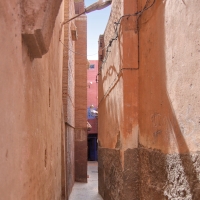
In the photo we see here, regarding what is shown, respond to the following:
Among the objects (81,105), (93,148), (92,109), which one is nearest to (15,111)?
(81,105)

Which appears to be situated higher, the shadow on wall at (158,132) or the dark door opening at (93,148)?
the shadow on wall at (158,132)

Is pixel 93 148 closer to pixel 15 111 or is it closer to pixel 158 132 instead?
pixel 158 132

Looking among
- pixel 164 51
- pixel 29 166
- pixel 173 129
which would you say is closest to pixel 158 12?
pixel 164 51

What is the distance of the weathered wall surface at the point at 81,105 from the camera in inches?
475

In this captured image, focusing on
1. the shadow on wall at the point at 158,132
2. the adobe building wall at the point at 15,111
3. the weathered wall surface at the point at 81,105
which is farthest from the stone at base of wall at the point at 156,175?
the weathered wall surface at the point at 81,105

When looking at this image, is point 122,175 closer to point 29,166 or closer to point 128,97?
point 128,97

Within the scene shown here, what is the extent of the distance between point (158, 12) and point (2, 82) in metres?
2.50

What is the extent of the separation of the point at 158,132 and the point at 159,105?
32cm

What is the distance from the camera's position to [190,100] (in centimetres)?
255

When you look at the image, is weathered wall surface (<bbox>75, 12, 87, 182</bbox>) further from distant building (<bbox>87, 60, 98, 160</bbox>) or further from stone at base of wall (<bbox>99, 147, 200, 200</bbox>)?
distant building (<bbox>87, 60, 98, 160</bbox>)

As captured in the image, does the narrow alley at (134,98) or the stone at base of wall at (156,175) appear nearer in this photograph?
the narrow alley at (134,98)

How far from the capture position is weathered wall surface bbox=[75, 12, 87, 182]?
12.1 m

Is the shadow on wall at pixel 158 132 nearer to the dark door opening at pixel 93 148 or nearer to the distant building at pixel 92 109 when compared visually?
the distant building at pixel 92 109

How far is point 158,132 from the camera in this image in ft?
11.2
